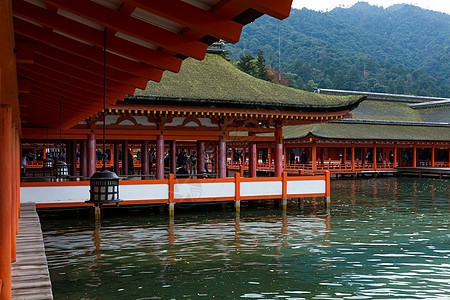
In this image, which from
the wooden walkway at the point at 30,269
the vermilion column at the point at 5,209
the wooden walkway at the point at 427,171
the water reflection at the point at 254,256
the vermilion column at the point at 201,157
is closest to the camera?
the vermilion column at the point at 5,209

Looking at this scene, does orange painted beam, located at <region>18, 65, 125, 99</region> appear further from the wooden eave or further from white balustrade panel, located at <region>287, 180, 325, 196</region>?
white balustrade panel, located at <region>287, 180, 325, 196</region>

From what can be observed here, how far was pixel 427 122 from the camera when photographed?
149 feet

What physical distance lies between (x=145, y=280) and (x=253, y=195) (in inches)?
371

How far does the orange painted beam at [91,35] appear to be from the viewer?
4.10 m

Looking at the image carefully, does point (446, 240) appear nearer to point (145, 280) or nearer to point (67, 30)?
point (145, 280)

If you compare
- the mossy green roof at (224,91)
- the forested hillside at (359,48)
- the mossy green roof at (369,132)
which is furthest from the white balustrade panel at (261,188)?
the forested hillside at (359,48)

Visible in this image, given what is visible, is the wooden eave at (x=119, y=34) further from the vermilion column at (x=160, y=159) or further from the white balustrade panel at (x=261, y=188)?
the white balustrade panel at (x=261, y=188)

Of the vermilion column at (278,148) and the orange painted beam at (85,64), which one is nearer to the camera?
the orange painted beam at (85,64)

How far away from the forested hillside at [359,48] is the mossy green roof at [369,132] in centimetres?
6165

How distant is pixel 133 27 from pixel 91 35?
80cm

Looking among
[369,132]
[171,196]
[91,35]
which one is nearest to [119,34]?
[91,35]

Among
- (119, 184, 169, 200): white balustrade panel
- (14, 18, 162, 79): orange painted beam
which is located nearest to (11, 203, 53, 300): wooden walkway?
(14, 18, 162, 79): orange painted beam

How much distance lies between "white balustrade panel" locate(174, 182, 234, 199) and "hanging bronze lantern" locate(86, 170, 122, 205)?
10.4 metres

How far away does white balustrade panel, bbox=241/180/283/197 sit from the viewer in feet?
58.1
